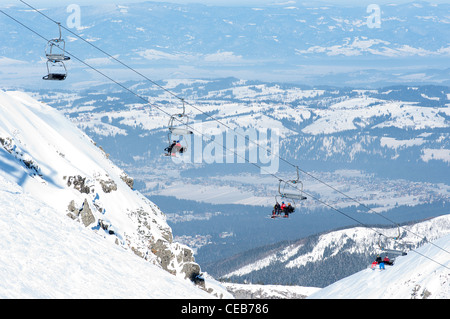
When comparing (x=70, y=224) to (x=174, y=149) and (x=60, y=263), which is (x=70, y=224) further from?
(x=60, y=263)

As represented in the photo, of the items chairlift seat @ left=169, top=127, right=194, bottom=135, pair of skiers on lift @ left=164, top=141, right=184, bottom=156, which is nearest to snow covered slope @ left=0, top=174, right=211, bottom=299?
pair of skiers on lift @ left=164, top=141, right=184, bottom=156

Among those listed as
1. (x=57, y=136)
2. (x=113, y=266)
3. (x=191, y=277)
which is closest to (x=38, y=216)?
(x=113, y=266)

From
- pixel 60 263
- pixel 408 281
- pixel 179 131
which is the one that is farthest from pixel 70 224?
pixel 408 281

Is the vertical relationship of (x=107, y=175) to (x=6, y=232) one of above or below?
below

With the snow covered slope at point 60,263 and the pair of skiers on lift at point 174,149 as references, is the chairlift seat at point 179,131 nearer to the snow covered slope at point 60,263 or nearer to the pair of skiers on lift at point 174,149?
the pair of skiers on lift at point 174,149

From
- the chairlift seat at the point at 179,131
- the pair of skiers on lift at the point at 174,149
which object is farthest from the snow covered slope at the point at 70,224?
the chairlift seat at the point at 179,131

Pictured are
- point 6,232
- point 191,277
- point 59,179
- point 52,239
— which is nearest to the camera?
point 6,232
